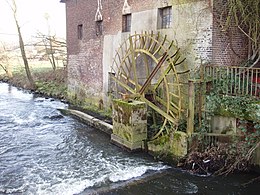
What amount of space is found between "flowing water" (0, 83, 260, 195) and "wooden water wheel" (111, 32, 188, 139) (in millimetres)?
1406

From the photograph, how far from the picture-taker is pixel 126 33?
1091cm

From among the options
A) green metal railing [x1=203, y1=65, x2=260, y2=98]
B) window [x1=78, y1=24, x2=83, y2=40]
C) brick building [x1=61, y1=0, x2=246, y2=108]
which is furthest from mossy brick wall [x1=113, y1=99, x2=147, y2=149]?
window [x1=78, y1=24, x2=83, y2=40]

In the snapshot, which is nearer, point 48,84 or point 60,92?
point 60,92

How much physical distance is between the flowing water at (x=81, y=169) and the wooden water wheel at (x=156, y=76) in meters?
1.41

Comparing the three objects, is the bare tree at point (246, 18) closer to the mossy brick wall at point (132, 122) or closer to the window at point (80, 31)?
the mossy brick wall at point (132, 122)

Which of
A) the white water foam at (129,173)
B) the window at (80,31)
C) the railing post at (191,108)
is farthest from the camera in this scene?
the window at (80,31)

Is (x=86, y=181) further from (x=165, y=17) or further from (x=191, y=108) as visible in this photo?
(x=165, y=17)

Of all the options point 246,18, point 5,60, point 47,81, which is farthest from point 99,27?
point 5,60

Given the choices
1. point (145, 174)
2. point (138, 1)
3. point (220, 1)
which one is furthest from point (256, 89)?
point (138, 1)

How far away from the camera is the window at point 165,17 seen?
29.4 ft

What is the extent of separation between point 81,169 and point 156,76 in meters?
4.00

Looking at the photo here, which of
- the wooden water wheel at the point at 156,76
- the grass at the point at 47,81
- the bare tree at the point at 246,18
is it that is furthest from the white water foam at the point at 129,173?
the grass at the point at 47,81

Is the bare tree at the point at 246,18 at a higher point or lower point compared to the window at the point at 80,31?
lower

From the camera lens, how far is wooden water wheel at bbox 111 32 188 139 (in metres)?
7.95
